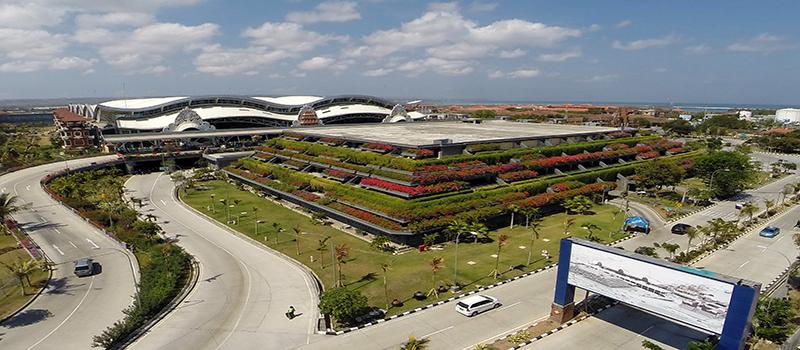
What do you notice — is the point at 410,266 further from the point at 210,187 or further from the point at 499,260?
the point at 210,187

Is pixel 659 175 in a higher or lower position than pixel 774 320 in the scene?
higher

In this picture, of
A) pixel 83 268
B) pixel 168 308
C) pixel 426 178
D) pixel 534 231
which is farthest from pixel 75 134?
pixel 534 231

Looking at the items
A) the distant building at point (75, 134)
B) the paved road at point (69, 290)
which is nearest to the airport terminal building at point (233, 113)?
the distant building at point (75, 134)

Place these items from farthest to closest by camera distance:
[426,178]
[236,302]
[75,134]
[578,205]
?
[75,134]
[578,205]
[426,178]
[236,302]

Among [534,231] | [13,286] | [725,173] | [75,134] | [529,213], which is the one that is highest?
[725,173]

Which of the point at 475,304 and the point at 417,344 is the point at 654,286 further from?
the point at 417,344

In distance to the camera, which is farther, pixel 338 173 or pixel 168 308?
pixel 338 173

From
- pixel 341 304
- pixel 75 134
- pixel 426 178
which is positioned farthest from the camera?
pixel 75 134

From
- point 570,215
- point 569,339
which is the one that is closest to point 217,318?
point 569,339
